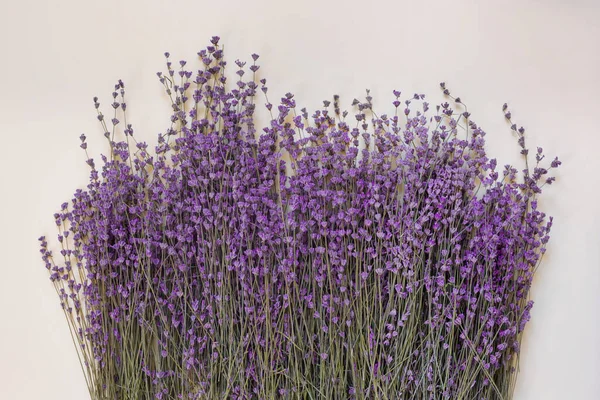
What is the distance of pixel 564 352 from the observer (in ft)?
6.98

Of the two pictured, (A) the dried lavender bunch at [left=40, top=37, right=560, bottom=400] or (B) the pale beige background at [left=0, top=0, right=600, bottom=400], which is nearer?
(A) the dried lavender bunch at [left=40, top=37, right=560, bottom=400]

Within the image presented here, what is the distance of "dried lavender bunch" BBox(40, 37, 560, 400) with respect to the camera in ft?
6.32

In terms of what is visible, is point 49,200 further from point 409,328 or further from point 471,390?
point 471,390

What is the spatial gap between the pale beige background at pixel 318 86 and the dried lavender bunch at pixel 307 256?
11 centimetres

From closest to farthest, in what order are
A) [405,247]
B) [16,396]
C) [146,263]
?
1. [405,247]
2. [146,263]
3. [16,396]

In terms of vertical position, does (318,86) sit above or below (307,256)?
above

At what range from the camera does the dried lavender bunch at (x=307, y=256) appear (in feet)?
6.32

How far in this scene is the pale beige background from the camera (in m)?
2.13

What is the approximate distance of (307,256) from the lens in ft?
6.63

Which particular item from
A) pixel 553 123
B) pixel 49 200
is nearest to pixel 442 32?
pixel 553 123

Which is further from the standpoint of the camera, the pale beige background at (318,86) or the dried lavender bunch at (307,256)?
the pale beige background at (318,86)

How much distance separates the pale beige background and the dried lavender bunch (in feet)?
0.36

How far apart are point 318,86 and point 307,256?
0.67 m

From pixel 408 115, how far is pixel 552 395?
1.20 m
